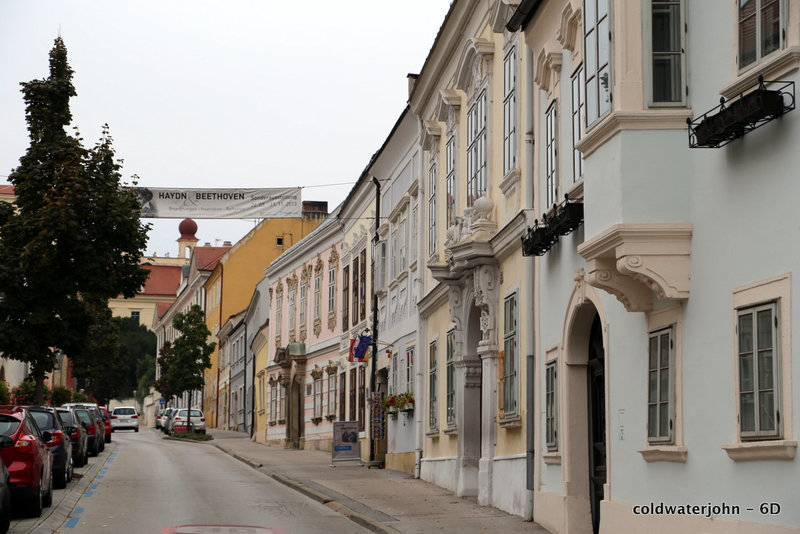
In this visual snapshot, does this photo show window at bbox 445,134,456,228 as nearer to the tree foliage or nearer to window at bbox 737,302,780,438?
window at bbox 737,302,780,438

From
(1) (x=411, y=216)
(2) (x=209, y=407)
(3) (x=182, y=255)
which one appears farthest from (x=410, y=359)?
(3) (x=182, y=255)

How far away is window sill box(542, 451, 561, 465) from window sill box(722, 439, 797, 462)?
19.2ft

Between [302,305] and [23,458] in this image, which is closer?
[23,458]

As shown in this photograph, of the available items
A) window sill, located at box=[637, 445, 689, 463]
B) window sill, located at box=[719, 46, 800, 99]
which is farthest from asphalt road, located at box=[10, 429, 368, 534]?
window sill, located at box=[719, 46, 800, 99]

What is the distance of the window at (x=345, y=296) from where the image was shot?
128ft

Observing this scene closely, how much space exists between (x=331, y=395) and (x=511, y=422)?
23.8 m

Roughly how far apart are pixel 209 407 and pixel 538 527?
226 feet

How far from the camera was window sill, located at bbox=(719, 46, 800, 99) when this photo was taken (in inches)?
344

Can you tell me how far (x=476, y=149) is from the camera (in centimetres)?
2128

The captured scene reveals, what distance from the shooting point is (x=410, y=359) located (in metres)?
28.4

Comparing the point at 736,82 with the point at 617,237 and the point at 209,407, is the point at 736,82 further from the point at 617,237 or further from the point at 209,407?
the point at 209,407

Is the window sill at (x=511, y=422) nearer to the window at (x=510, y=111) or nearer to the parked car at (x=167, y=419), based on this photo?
the window at (x=510, y=111)

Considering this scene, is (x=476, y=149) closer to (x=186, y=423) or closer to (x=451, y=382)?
(x=451, y=382)

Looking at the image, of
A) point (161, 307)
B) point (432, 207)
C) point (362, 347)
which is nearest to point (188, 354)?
point (362, 347)
